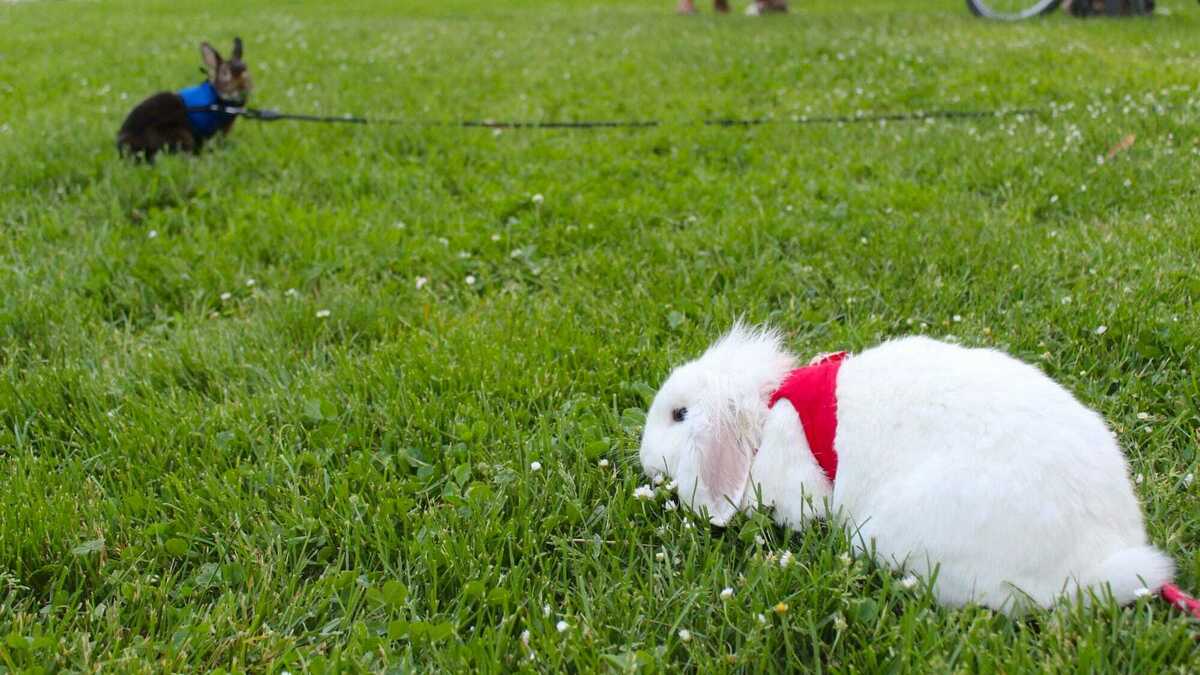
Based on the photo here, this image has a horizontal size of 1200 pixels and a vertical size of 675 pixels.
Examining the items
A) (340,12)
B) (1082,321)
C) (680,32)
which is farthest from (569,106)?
(340,12)

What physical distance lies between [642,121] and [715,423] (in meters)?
4.63

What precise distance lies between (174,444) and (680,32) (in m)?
9.27

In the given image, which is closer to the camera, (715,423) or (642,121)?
(715,423)

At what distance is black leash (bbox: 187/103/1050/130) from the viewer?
6.30 metres

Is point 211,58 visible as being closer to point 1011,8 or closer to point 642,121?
point 642,121

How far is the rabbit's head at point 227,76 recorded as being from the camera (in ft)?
21.6

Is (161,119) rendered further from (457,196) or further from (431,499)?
(431,499)

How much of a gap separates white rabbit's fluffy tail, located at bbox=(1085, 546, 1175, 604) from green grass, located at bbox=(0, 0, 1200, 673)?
2.3 inches

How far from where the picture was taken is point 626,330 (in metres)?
3.79

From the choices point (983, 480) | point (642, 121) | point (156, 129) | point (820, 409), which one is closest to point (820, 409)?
point (820, 409)

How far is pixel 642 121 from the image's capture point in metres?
6.84

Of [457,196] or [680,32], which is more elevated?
[680,32]

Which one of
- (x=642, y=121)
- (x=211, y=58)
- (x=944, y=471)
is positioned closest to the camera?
(x=944, y=471)

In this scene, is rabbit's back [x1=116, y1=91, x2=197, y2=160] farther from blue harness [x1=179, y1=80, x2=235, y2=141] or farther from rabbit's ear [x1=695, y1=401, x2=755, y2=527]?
rabbit's ear [x1=695, y1=401, x2=755, y2=527]
